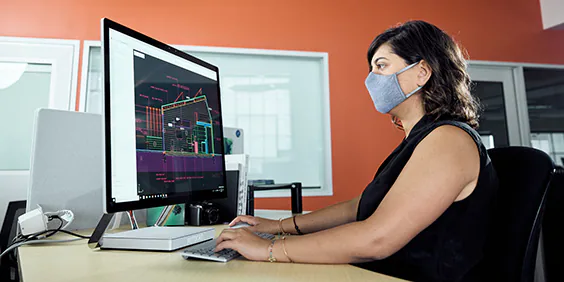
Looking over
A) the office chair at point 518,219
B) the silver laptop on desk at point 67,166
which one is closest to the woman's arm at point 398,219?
the office chair at point 518,219

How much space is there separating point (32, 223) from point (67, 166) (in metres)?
0.25

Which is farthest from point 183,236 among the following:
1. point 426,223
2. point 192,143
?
point 426,223

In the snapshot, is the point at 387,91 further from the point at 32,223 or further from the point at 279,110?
the point at 279,110

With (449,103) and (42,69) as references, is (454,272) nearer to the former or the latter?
(449,103)

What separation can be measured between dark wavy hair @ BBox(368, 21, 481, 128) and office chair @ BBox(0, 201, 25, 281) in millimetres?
1612

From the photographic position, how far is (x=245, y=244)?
749 mm

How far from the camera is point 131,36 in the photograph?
2.95 ft

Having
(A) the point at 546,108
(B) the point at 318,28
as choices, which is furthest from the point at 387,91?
(A) the point at 546,108

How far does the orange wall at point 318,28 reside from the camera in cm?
272

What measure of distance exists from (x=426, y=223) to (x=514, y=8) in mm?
3759

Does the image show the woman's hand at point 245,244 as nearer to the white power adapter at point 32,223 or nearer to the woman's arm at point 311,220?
the woman's arm at point 311,220

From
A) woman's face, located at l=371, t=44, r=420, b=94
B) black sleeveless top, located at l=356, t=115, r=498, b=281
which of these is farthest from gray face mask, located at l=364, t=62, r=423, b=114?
black sleeveless top, located at l=356, t=115, r=498, b=281

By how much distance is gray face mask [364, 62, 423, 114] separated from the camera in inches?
44.1

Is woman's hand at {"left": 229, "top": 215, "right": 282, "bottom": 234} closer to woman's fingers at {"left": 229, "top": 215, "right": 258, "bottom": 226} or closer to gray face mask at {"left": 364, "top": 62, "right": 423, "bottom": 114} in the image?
woman's fingers at {"left": 229, "top": 215, "right": 258, "bottom": 226}
